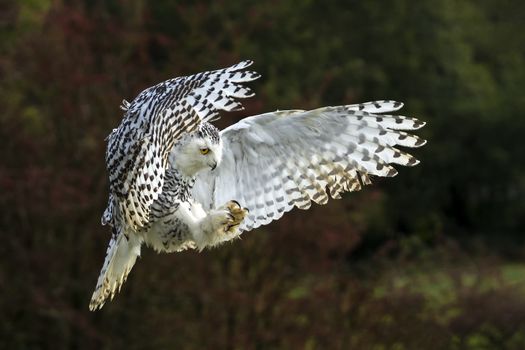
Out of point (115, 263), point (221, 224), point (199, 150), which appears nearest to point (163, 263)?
point (115, 263)

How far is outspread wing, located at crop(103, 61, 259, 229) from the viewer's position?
4.93 m

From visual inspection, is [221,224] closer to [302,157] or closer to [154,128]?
[154,128]

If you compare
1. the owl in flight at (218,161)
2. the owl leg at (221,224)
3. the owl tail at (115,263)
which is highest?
the owl in flight at (218,161)

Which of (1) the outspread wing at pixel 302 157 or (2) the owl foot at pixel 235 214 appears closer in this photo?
(2) the owl foot at pixel 235 214

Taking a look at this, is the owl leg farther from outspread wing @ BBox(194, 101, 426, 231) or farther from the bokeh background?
the bokeh background

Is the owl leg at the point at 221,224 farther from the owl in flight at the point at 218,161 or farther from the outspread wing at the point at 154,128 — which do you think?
the outspread wing at the point at 154,128

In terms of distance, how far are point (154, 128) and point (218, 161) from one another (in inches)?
13.1

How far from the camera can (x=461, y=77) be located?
2934 centimetres

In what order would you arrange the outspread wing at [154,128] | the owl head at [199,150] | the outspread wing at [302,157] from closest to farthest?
the outspread wing at [154,128]
the owl head at [199,150]
the outspread wing at [302,157]

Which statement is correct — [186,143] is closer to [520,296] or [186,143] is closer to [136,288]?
[136,288]

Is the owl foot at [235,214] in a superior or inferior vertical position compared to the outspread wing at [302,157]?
inferior

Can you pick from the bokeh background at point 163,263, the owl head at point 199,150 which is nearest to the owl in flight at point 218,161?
the owl head at point 199,150

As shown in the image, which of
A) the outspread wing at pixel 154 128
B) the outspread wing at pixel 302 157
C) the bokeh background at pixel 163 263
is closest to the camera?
the outspread wing at pixel 154 128

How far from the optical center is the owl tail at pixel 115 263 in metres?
5.40
